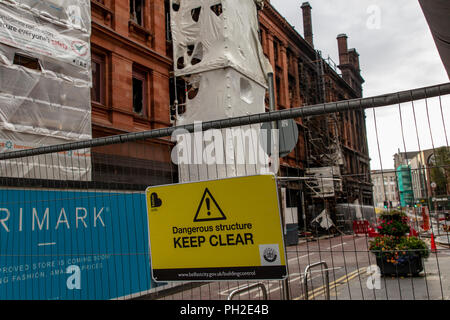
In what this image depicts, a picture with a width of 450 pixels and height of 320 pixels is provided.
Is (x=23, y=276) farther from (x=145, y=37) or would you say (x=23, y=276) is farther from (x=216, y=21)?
(x=216, y=21)

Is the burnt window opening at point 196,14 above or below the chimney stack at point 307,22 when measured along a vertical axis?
below

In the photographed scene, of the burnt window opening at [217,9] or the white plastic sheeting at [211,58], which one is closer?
the white plastic sheeting at [211,58]

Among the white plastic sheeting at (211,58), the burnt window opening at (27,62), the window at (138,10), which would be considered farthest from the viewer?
the white plastic sheeting at (211,58)

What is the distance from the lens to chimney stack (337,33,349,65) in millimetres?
55956

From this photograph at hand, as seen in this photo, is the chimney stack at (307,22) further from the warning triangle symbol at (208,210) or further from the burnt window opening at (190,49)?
the warning triangle symbol at (208,210)

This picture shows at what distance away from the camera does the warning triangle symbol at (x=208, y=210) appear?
342 centimetres

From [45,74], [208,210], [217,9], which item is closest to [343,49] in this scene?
[217,9]

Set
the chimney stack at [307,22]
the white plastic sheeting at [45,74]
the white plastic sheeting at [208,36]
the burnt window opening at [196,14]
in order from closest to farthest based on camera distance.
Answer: the white plastic sheeting at [45,74] < the white plastic sheeting at [208,36] < the burnt window opening at [196,14] < the chimney stack at [307,22]

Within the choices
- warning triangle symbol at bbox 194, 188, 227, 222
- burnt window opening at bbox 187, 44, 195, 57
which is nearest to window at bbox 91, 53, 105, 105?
burnt window opening at bbox 187, 44, 195, 57

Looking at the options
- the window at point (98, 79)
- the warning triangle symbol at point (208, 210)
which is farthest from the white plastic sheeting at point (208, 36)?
the warning triangle symbol at point (208, 210)

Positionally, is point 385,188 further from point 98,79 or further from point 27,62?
point 98,79

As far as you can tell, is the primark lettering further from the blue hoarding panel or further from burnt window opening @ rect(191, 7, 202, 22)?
burnt window opening @ rect(191, 7, 202, 22)

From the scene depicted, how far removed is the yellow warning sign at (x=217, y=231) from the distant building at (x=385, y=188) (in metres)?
0.76
